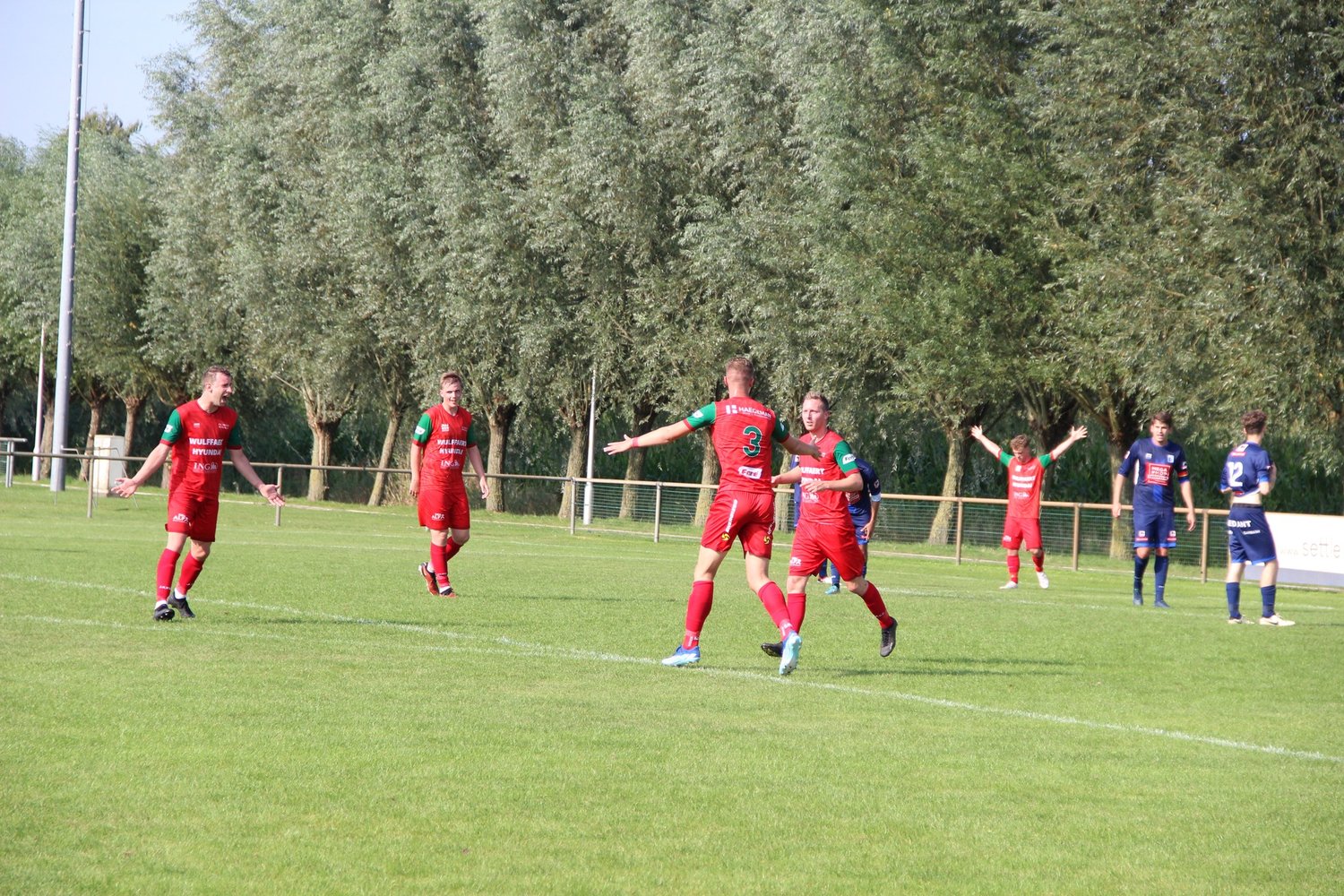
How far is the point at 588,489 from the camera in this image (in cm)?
3731

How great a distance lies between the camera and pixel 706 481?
138 feet

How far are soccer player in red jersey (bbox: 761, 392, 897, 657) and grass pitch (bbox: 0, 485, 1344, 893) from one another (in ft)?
1.93

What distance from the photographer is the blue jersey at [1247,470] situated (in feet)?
54.4

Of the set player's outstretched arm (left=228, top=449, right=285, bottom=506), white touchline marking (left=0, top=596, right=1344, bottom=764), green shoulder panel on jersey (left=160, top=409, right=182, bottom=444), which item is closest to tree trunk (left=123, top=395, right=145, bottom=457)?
white touchline marking (left=0, top=596, right=1344, bottom=764)

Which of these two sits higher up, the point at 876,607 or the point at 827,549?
the point at 827,549

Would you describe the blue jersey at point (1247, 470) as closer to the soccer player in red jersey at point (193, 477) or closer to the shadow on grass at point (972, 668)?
the shadow on grass at point (972, 668)

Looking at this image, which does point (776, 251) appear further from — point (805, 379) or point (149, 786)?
point (149, 786)

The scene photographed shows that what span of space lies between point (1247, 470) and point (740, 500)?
8.09 meters

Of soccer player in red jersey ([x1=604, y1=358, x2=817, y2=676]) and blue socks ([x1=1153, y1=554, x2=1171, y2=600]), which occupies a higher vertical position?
soccer player in red jersey ([x1=604, y1=358, x2=817, y2=676])

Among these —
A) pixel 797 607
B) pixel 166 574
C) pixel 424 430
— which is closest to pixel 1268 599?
pixel 797 607

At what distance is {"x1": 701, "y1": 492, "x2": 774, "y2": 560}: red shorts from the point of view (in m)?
10.8

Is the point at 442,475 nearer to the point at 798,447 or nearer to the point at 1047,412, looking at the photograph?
the point at 798,447

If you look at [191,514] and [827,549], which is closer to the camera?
[827,549]

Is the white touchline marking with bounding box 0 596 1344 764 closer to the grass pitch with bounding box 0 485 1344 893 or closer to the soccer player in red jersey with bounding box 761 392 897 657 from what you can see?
the grass pitch with bounding box 0 485 1344 893
